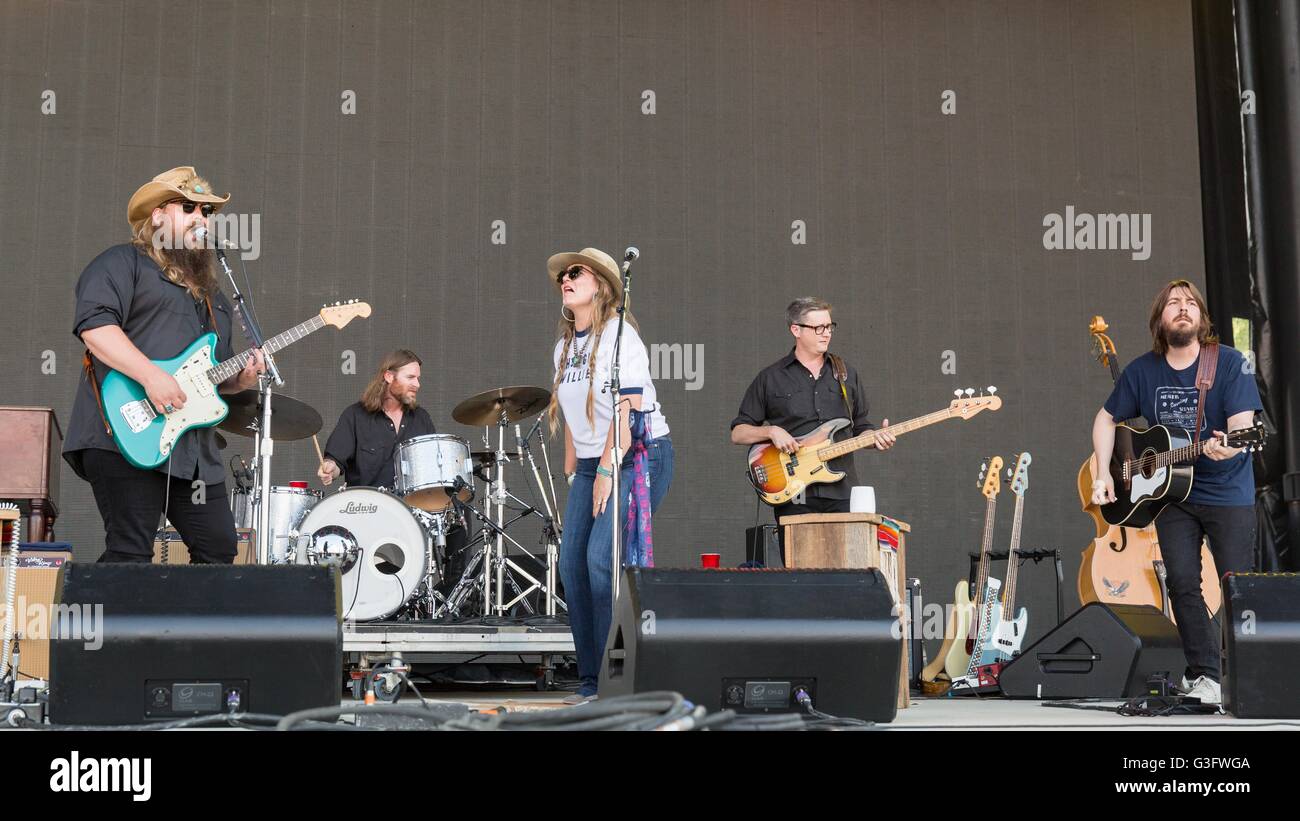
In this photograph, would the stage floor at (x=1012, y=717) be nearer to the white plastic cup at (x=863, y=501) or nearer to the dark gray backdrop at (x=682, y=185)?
the white plastic cup at (x=863, y=501)

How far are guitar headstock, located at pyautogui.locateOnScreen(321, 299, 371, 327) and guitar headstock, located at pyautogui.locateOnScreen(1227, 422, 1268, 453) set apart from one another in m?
3.35

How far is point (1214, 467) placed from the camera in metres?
4.46

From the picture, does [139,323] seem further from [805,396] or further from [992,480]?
[992,480]

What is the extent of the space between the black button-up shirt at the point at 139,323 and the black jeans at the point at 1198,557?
3.23m

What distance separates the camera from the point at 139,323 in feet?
12.8

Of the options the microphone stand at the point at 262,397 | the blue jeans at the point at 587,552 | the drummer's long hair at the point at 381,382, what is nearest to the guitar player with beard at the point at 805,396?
the blue jeans at the point at 587,552

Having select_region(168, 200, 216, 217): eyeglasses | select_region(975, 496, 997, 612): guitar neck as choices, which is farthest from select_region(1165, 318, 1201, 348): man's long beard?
select_region(168, 200, 216, 217): eyeglasses

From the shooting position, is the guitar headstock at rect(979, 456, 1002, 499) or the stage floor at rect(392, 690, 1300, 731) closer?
the stage floor at rect(392, 690, 1300, 731)

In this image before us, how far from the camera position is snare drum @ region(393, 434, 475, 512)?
650 centimetres

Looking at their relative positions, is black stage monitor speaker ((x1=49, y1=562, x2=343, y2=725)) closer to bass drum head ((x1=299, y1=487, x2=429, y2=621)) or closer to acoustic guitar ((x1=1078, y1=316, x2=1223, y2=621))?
bass drum head ((x1=299, y1=487, x2=429, y2=621))

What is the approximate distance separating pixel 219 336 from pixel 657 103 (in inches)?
189

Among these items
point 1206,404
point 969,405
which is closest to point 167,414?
point 1206,404

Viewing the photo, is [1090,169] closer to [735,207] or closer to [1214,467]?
[735,207]
